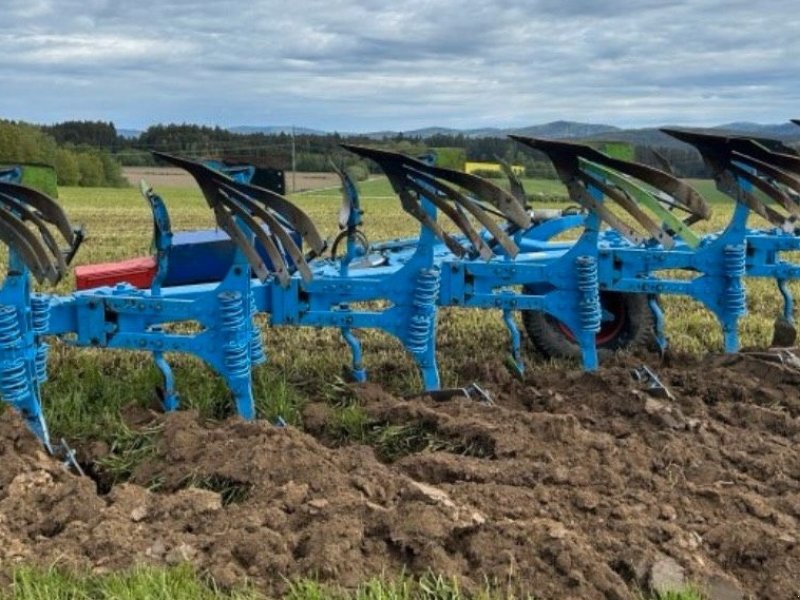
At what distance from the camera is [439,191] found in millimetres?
4969

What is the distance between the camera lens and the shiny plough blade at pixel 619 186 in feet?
16.0

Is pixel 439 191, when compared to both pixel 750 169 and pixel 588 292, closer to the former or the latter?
pixel 588 292

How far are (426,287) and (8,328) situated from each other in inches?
76.3

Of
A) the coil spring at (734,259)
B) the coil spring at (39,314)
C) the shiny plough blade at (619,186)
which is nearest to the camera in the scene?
the coil spring at (39,314)

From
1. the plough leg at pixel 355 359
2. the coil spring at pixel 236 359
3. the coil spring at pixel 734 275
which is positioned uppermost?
the coil spring at pixel 734 275

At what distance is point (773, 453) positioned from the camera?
4.00 metres

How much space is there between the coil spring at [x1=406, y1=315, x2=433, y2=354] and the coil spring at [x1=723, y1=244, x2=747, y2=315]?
5.59 ft

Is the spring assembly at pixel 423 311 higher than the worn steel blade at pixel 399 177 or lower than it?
lower

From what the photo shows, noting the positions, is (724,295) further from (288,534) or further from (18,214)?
(18,214)

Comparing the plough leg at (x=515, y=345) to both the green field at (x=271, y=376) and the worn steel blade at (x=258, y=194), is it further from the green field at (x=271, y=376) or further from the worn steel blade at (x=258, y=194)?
the worn steel blade at (x=258, y=194)

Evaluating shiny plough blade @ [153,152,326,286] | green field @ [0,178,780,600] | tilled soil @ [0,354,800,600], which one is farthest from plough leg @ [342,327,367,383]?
shiny plough blade @ [153,152,326,286]

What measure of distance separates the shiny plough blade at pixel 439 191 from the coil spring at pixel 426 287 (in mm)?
Answer: 203

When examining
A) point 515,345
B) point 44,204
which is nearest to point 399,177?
point 515,345

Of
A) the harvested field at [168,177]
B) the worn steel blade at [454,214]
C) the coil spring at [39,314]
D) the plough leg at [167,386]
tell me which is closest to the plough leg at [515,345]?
the worn steel blade at [454,214]
